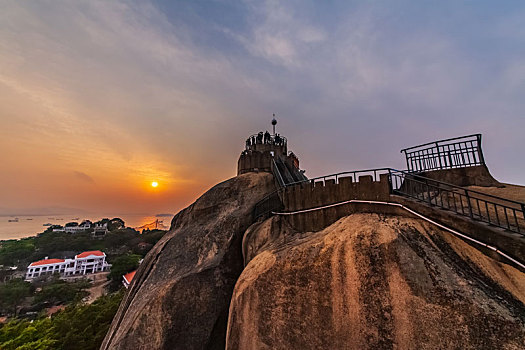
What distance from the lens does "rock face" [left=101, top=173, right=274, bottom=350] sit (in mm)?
9727

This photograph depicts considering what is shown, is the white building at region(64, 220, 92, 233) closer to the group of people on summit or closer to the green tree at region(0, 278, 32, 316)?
the green tree at region(0, 278, 32, 316)

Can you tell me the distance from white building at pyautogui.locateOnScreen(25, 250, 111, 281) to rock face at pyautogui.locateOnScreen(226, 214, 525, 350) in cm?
7303

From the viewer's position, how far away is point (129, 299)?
12.9 m

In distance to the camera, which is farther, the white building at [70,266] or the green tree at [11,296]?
the white building at [70,266]

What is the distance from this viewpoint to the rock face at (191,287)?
9727mm

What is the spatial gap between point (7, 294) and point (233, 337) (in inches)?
2047

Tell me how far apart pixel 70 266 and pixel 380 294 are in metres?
81.0

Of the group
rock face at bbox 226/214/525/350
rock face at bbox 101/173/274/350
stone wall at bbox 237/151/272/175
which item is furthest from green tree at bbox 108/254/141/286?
rock face at bbox 226/214/525/350

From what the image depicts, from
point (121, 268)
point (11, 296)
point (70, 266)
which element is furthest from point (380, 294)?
point (70, 266)

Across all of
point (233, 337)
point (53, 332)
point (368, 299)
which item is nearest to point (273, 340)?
point (233, 337)

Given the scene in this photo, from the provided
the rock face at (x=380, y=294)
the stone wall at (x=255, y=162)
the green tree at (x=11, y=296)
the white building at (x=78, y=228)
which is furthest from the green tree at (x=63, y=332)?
the white building at (x=78, y=228)

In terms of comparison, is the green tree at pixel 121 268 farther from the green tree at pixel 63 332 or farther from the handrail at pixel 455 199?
the handrail at pixel 455 199

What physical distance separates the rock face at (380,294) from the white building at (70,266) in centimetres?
7303

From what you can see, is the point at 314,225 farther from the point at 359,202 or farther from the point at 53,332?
Answer: the point at 53,332
